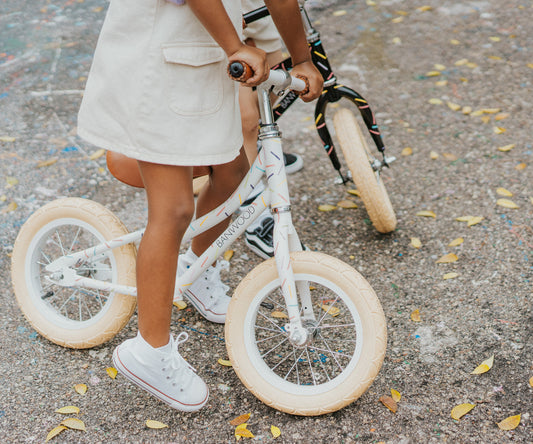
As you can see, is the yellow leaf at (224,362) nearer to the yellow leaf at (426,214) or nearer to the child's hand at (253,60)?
the child's hand at (253,60)

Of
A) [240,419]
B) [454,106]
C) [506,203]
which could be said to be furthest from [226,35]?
[454,106]

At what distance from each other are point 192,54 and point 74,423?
1.40 m

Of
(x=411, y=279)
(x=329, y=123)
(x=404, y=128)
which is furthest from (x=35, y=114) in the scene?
(x=411, y=279)

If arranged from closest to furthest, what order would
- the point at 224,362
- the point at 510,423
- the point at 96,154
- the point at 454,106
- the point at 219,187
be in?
the point at 510,423 → the point at 219,187 → the point at 224,362 → the point at 96,154 → the point at 454,106

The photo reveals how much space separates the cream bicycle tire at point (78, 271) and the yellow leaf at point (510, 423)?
1448mm

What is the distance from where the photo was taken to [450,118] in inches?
164

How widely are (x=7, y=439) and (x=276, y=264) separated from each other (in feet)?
3.84

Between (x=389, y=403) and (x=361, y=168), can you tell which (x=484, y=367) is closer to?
(x=389, y=403)

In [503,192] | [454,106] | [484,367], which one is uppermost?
[484,367]

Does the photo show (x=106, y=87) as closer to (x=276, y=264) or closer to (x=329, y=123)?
(x=276, y=264)

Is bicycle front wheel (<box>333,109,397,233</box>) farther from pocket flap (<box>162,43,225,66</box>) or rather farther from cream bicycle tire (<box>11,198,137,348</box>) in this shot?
pocket flap (<box>162,43,225,66</box>)

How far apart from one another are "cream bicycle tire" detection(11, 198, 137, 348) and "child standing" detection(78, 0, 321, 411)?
44cm

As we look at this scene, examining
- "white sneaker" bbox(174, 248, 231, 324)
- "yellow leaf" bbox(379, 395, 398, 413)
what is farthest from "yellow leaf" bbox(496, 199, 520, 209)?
"white sneaker" bbox(174, 248, 231, 324)

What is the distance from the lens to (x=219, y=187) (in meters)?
2.23
